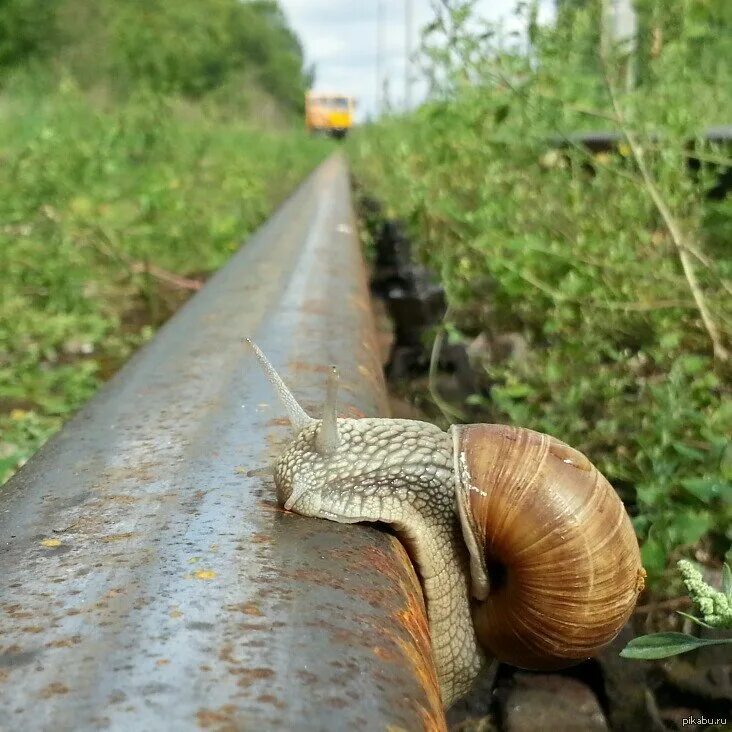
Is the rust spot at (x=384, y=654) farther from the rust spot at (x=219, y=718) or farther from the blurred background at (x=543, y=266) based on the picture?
the blurred background at (x=543, y=266)

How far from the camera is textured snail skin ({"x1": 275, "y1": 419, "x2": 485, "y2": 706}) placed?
1345mm

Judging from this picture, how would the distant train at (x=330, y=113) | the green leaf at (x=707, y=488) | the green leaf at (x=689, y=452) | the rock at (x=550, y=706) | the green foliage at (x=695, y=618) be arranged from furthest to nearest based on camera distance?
the distant train at (x=330, y=113), the green leaf at (x=689, y=452), the green leaf at (x=707, y=488), the rock at (x=550, y=706), the green foliage at (x=695, y=618)

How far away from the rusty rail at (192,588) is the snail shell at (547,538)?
0.19 m

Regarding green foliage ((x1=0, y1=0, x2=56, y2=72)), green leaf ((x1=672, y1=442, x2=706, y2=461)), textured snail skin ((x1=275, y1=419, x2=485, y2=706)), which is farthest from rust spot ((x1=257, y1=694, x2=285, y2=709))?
green foliage ((x1=0, y1=0, x2=56, y2=72))

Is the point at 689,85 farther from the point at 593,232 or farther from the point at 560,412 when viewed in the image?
the point at 560,412

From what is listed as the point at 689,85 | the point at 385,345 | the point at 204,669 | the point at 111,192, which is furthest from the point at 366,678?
the point at 111,192

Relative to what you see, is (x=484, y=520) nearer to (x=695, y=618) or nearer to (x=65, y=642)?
(x=695, y=618)

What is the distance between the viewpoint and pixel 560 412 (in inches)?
91.9

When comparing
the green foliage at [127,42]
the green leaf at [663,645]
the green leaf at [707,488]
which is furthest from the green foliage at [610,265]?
the green foliage at [127,42]

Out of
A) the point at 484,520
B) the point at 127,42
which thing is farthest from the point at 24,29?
the point at 484,520

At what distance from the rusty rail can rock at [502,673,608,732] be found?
0.50m

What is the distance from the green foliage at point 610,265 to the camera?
1.99 m

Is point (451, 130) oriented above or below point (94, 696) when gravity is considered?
above

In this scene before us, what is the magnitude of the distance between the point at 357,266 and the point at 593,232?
929 mm
